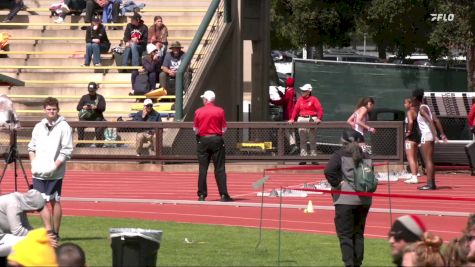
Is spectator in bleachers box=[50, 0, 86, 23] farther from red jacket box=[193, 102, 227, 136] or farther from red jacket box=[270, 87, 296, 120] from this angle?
red jacket box=[193, 102, 227, 136]

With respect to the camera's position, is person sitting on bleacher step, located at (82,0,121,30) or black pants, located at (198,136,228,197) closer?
black pants, located at (198,136,228,197)

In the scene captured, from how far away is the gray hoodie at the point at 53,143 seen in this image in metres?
17.0

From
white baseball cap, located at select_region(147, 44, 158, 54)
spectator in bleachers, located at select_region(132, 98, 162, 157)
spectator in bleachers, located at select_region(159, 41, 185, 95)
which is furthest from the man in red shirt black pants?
white baseball cap, located at select_region(147, 44, 158, 54)

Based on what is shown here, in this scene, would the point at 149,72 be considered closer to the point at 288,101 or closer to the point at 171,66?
the point at 171,66

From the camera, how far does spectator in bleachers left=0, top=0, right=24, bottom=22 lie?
39.2 meters

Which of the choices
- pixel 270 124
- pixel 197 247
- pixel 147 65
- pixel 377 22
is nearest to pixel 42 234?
pixel 197 247

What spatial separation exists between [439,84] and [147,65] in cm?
949

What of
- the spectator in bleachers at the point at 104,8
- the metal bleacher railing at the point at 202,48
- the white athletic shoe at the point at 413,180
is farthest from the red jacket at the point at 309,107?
the spectator in bleachers at the point at 104,8

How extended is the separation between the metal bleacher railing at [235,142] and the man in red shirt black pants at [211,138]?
22.6 ft

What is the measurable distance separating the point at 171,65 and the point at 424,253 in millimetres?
25396

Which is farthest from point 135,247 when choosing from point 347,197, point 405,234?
point 405,234

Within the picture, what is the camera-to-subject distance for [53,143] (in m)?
17.0

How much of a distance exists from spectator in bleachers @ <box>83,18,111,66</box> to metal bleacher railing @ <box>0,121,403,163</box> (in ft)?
18.4

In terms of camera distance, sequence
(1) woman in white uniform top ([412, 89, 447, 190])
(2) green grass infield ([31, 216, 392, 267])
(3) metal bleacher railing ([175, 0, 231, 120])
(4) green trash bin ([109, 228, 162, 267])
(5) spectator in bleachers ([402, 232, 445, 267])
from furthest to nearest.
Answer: (3) metal bleacher railing ([175, 0, 231, 120]) → (1) woman in white uniform top ([412, 89, 447, 190]) → (2) green grass infield ([31, 216, 392, 267]) → (4) green trash bin ([109, 228, 162, 267]) → (5) spectator in bleachers ([402, 232, 445, 267])
